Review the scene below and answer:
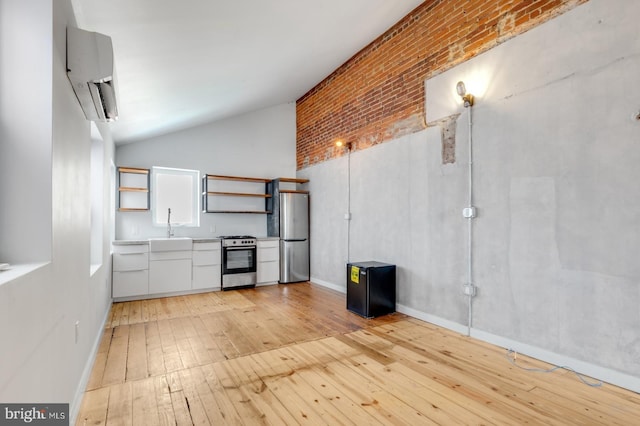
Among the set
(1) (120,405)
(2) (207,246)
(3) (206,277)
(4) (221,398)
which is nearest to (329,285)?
(3) (206,277)

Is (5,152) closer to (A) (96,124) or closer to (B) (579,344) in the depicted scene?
(A) (96,124)

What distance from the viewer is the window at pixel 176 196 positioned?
5414mm

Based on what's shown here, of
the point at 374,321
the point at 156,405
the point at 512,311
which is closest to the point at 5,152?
the point at 156,405

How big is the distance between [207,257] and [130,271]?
1.10 m

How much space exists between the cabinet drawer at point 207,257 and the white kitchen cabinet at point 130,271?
70 centimetres

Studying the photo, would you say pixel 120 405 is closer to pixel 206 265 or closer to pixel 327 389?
pixel 327 389

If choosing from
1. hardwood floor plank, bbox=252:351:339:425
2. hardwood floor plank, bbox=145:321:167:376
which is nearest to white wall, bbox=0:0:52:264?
hardwood floor plank, bbox=145:321:167:376

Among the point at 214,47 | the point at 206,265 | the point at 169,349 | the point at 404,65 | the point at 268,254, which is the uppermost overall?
the point at 404,65

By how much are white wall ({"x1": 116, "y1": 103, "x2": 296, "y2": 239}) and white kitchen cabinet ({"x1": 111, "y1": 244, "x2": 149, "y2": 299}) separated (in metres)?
0.70

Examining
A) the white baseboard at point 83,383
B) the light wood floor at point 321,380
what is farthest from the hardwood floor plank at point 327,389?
the white baseboard at point 83,383

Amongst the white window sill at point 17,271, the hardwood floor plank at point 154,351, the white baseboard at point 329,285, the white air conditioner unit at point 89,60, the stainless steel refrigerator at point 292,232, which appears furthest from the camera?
the stainless steel refrigerator at point 292,232

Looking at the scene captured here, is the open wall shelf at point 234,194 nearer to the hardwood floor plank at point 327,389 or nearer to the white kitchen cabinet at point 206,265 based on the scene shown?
the white kitchen cabinet at point 206,265

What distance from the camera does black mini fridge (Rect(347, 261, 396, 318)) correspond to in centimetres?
381

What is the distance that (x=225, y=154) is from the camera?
599 cm
